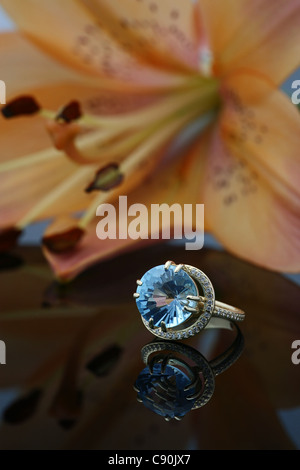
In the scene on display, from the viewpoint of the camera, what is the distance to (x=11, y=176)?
28.5 inches

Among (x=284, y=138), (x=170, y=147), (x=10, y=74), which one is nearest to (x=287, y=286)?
(x=284, y=138)

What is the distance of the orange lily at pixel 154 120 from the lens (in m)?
→ 0.60

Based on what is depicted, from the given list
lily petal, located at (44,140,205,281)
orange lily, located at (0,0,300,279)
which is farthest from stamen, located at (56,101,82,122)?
lily petal, located at (44,140,205,281)

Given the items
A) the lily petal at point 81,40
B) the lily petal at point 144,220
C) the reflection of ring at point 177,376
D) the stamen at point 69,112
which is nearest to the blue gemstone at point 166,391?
the reflection of ring at point 177,376

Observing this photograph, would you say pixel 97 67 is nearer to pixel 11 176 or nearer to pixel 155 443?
pixel 11 176

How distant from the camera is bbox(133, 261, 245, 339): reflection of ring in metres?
0.52

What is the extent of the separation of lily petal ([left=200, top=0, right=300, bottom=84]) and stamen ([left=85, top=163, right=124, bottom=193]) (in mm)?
147

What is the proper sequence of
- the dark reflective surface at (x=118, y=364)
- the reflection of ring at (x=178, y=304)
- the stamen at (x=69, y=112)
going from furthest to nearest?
1. the stamen at (x=69, y=112)
2. the reflection of ring at (x=178, y=304)
3. the dark reflective surface at (x=118, y=364)

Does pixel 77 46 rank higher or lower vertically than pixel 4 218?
higher

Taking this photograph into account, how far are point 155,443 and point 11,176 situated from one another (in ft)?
1.37

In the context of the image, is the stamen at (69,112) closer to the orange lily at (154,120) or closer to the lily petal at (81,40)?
the orange lily at (154,120)

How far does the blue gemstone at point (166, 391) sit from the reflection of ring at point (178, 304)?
44 mm

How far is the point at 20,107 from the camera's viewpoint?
24.8 inches

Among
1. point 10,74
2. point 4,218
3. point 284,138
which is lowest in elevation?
point 4,218
